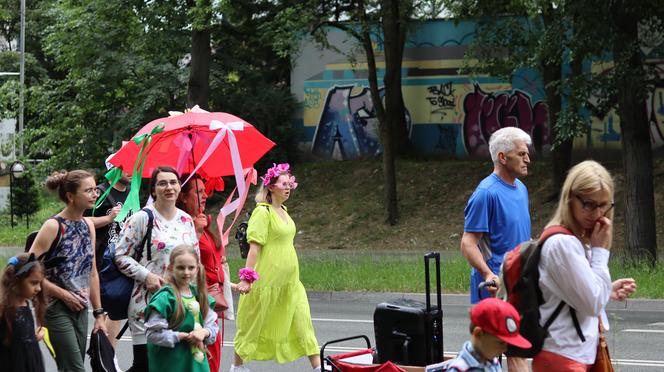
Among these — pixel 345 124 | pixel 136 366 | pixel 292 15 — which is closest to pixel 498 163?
pixel 136 366

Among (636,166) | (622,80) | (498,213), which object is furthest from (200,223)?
(636,166)

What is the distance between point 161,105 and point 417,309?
23.1 meters

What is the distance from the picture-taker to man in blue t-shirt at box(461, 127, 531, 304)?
6.94m

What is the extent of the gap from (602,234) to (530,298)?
0.44m

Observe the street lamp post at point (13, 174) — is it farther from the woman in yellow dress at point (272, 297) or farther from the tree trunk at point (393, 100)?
the woman in yellow dress at point (272, 297)

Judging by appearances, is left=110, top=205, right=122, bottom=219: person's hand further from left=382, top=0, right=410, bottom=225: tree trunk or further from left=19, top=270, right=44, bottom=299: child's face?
left=382, top=0, right=410, bottom=225: tree trunk

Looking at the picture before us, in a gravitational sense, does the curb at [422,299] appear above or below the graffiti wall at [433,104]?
below

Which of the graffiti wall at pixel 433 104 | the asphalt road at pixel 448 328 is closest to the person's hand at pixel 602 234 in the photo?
the asphalt road at pixel 448 328

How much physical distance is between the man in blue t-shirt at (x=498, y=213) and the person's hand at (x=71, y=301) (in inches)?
96.4

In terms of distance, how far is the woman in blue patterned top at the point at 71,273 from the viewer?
7121mm

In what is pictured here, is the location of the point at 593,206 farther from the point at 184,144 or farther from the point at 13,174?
the point at 13,174

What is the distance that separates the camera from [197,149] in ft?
29.3

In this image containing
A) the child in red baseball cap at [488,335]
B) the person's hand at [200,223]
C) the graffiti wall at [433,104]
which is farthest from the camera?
the graffiti wall at [433,104]

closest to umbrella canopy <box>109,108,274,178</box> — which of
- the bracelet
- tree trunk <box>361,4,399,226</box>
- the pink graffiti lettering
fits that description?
the bracelet
